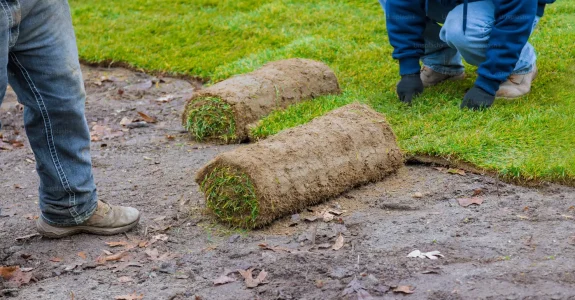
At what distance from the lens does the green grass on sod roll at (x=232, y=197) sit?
382 cm

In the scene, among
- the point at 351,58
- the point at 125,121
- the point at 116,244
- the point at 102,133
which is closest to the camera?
the point at 116,244

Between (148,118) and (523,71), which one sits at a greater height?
(523,71)

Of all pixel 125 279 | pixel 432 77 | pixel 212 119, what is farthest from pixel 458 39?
pixel 125 279

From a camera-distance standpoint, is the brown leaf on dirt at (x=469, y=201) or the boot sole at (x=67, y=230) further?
the brown leaf on dirt at (x=469, y=201)

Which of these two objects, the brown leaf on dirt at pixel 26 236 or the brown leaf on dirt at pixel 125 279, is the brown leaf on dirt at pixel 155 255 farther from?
the brown leaf on dirt at pixel 26 236

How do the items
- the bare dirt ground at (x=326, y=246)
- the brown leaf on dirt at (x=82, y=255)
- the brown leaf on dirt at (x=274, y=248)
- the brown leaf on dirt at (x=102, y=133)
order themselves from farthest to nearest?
the brown leaf on dirt at (x=102, y=133)
the brown leaf on dirt at (x=82, y=255)
the brown leaf on dirt at (x=274, y=248)
the bare dirt ground at (x=326, y=246)

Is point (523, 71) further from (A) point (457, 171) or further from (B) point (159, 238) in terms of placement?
(B) point (159, 238)

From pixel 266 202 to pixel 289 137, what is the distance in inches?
19.7

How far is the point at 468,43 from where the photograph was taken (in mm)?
5270

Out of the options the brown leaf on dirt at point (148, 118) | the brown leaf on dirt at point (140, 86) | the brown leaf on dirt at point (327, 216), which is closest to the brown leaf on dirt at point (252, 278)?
the brown leaf on dirt at point (327, 216)

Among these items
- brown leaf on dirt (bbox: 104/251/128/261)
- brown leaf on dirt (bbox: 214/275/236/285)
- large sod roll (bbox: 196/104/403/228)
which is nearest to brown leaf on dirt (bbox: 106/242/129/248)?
brown leaf on dirt (bbox: 104/251/128/261)

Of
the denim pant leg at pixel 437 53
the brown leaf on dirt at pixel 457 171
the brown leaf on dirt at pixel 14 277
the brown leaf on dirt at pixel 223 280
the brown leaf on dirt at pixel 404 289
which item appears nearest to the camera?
the brown leaf on dirt at pixel 404 289

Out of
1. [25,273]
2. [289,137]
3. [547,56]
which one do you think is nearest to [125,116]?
[289,137]

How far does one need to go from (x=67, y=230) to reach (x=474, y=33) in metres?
3.06
